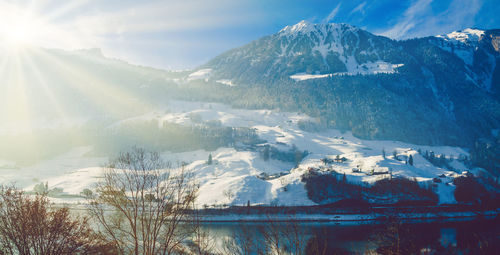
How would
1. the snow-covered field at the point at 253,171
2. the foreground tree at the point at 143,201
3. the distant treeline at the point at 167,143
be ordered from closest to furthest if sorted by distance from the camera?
the foreground tree at the point at 143,201, the snow-covered field at the point at 253,171, the distant treeline at the point at 167,143

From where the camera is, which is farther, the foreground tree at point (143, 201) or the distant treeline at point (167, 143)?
the distant treeline at point (167, 143)

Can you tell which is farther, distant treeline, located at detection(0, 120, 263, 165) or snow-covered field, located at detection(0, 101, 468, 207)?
distant treeline, located at detection(0, 120, 263, 165)

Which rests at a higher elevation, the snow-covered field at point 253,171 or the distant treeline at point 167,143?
the distant treeline at point 167,143

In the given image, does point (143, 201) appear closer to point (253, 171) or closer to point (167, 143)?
point (253, 171)

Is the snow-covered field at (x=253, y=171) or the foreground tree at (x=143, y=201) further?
the snow-covered field at (x=253, y=171)

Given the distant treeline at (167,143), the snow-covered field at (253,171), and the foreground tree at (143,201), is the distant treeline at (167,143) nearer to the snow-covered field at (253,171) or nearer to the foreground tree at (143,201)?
the snow-covered field at (253,171)

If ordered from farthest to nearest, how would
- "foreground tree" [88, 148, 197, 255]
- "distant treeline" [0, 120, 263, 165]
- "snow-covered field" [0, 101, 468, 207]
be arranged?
"distant treeline" [0, 120, 263, 165] → "snow-covered field" [0, 101, 468, 207] → "foreground tree" [88, 148, 197, 255]

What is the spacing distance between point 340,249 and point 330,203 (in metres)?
42.7

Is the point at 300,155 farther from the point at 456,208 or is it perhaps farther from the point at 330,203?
the point at 456,208

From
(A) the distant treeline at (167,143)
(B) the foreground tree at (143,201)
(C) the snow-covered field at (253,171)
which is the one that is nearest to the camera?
(B) the foreground tree at (143,201)

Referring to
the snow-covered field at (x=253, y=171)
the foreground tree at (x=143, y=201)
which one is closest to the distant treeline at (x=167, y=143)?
the snow-covered field at (x=253, y=171)

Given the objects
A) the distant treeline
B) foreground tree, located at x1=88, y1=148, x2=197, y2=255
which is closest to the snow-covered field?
the distant treeline

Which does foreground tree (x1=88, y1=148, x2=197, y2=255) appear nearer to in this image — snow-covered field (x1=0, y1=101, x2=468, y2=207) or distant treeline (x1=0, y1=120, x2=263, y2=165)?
snow-covered field (x1=0, y1=101, x2=468, y2=207)

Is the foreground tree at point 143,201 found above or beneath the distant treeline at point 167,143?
beneath
